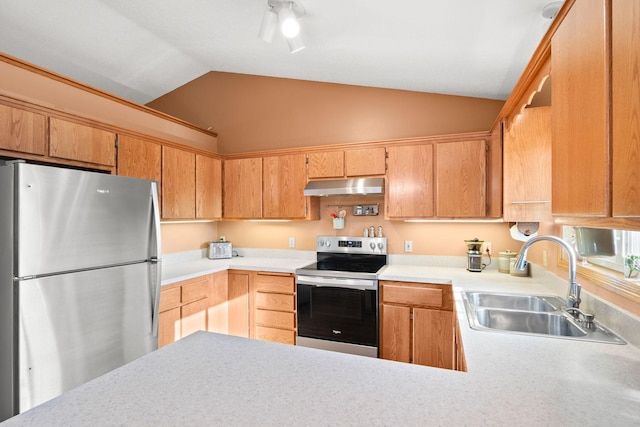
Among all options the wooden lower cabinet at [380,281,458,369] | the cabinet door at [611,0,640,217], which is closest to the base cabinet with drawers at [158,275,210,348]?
the wooden lower cabinet at [380,281,458,369]

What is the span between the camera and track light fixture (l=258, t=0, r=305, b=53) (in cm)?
204

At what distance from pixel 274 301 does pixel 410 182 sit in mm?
1696

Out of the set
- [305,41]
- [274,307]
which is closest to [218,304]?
[274,307]

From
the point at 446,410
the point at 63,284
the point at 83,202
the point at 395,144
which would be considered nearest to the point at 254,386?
the point at 446,410

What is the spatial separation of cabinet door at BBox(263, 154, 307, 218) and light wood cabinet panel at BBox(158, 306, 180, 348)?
131cm

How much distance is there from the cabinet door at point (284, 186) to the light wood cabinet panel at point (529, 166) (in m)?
1.84

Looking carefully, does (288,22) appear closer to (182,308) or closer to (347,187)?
(347,187)

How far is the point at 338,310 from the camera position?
9.34 ft

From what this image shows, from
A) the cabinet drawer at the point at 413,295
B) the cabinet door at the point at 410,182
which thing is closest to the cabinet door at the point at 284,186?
the cabinet door at the point at 410,182

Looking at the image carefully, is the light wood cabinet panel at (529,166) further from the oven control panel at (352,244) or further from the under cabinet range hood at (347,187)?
the oven control panel at (352,244)

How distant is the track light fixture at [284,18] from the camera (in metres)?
2.04

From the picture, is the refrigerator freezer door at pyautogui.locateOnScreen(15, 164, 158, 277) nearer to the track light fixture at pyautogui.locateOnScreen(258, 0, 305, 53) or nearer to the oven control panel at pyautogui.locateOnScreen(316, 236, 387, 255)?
the track light fixture at pyautogui.locateOnScreen(258, 0, 305, 53)

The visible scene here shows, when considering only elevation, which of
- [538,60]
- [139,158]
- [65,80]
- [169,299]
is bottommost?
[169,299]

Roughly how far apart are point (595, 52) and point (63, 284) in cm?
245
